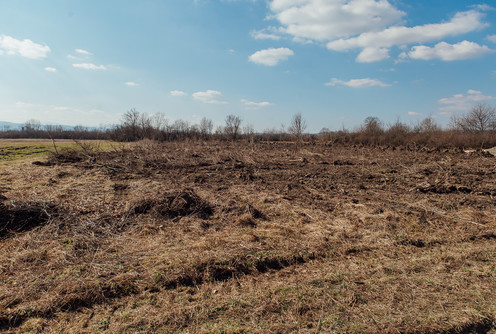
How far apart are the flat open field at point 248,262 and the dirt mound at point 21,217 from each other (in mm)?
28

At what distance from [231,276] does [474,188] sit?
9.34 m

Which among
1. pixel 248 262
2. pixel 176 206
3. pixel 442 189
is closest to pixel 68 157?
pixel 176 206

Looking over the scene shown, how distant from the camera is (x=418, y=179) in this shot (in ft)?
34.1

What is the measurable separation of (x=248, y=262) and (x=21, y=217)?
4853mm

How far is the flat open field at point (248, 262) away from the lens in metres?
2.84

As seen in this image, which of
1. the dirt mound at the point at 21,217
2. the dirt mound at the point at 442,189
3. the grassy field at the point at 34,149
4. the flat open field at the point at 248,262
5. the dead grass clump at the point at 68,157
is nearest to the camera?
the flat open field at the point at 248,262

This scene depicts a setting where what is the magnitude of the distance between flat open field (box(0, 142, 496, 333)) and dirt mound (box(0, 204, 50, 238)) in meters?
0.03

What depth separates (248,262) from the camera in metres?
3.97

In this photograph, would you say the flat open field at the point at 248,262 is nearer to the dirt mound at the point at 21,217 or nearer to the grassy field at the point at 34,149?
the dirt mound at the point at 21,217

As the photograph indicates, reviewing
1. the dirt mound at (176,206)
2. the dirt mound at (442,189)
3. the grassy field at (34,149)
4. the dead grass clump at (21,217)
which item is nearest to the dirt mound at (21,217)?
the dead grass clump at (21,217)

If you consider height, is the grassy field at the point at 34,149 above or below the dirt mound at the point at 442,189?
Result: above

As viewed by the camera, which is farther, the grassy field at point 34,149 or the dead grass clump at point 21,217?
the grassy field at point 34,149

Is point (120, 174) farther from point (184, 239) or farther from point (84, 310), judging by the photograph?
point (84, 310)

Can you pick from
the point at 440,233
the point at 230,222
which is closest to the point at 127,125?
the point at 230,222
